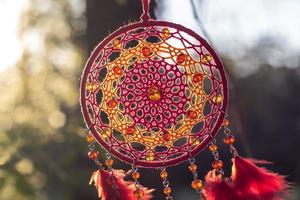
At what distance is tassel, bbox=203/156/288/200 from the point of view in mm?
815

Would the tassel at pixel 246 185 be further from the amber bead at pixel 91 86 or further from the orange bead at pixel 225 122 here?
the amber bead at pixel 91 86

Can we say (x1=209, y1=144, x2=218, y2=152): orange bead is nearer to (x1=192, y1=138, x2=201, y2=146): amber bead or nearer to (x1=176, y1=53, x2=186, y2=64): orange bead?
(x1=192, y1=138, x2=201, y2=146): amber bead

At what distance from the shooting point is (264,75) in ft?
10.2

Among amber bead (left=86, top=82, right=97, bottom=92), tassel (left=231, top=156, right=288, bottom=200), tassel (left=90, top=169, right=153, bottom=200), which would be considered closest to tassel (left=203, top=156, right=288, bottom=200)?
tassel (left=231, top=156, right=288, bottom=200)

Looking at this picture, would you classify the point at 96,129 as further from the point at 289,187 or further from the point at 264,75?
the point at 264,75

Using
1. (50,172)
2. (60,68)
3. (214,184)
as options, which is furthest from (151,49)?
(60,68)

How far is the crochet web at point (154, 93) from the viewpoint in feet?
2.69

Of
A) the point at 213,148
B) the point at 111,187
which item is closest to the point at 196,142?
the point at 213,148

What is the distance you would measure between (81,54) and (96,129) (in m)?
1.03

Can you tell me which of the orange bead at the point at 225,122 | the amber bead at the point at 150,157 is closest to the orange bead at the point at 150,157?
the amber bead at the point at 150,157

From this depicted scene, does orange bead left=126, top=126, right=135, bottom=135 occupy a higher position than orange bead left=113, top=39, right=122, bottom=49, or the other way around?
orange bead left=113, top=39, right=122, bottom=49

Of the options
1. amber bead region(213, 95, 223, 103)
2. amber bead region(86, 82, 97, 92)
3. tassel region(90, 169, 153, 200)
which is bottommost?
tassel region(90, 169, 153, 200)

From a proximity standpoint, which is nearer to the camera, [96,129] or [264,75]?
[96,129]

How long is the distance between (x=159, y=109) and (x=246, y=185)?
0.56 feet
